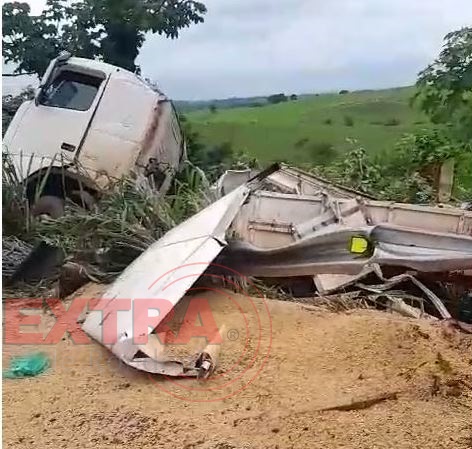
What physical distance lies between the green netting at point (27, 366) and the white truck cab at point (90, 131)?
7.11ft

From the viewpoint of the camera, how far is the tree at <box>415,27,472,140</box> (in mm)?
6258

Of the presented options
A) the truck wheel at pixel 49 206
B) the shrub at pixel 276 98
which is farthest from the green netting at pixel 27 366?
the shrub at pixel 276 98

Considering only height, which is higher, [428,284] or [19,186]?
[19,186]

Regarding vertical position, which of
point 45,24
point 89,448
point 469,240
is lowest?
point 89,448

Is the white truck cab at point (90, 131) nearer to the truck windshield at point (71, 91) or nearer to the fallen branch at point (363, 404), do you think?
the truck windshield at point (71, 91)

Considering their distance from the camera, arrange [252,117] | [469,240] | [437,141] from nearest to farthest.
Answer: [469,240], [252,117], [437,141]

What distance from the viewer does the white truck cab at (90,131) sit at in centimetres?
586

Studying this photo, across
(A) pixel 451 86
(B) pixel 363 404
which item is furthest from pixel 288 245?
(A) pixel 451 86

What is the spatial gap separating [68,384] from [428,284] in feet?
6.72

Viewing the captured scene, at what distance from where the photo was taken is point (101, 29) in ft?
24.6

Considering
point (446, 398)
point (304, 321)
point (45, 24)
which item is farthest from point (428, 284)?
point (45, 24)

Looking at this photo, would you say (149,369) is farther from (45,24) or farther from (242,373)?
(45,24)

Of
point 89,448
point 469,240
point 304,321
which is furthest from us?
point 469,240

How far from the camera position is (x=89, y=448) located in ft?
9.20
